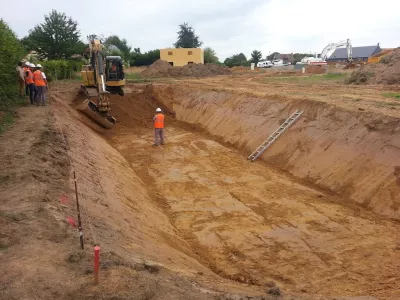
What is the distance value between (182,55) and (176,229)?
151 ft

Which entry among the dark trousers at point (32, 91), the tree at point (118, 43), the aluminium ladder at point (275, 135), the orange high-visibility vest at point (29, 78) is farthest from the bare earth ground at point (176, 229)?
the tree at point (118, 43)

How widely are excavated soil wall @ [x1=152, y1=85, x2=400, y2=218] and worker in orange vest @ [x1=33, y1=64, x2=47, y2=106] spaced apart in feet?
28.4

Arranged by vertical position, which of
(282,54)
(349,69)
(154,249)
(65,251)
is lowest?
(154,249)

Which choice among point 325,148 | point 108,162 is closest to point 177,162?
point 108,162

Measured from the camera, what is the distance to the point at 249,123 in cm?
1778

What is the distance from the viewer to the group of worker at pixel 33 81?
49.1 feet

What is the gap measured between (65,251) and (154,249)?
6.12ft

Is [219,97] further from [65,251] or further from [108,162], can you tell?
[65,251]

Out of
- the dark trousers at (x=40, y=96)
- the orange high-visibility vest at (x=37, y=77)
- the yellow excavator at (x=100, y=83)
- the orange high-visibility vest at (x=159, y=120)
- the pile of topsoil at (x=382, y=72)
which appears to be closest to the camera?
the orange high-visibility vest at (x=37, y=77)

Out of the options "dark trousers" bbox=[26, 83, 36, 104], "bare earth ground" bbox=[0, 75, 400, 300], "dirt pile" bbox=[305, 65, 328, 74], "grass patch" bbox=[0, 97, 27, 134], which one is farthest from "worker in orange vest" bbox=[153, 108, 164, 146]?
"dirt pile" bbox=[305, 65, 328, 74]

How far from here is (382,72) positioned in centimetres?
2412

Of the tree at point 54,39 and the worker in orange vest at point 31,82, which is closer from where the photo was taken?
the worker in orange vest at point 31,82

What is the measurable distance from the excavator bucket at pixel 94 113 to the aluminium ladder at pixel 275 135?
26.3ft

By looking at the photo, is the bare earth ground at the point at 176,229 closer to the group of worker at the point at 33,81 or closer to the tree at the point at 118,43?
A: the group of worker at the point at 33,81
